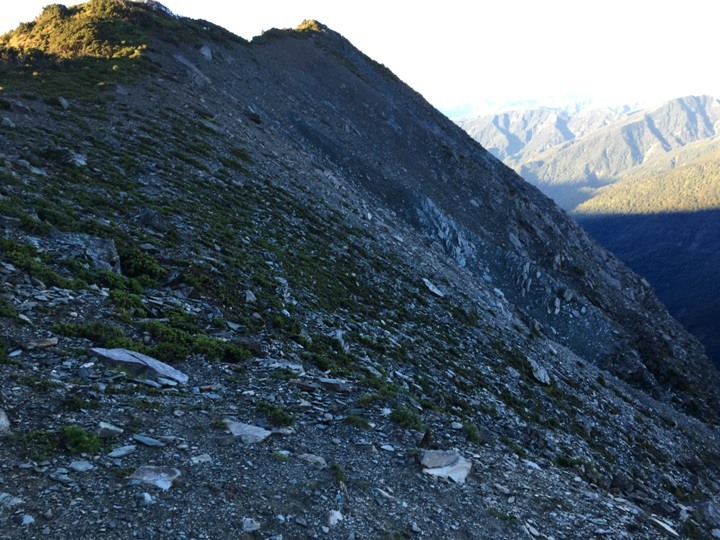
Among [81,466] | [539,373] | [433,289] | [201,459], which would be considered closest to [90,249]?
[81,466]

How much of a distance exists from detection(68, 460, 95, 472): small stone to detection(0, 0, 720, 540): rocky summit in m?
0.08

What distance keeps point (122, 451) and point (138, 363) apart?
3069 millimetres

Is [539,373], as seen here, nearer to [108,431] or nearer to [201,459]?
→ [201,459]

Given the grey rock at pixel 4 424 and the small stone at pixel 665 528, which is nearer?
the grey rock at pixel 4 424

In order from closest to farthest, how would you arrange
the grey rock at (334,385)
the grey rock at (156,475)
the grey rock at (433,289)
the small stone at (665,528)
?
→ the grey rock at (156,475)
the small stone at (665,528)
the grey rock at (334,385)
the grey rock at (433,289)

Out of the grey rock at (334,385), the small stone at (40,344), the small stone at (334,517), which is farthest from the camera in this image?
the grey rock at (334,385)

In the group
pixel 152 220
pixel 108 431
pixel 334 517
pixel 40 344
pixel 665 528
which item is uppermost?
pixel 152 220

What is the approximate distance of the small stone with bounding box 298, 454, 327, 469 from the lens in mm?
10753

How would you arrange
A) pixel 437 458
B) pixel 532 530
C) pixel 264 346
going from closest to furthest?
1. pixel 532 530
2. pixel 437 458
3. pixel 264 346

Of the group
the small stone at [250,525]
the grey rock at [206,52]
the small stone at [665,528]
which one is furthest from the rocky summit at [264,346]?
the grey rock at [206,52]

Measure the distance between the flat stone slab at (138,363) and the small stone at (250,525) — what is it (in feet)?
15.6

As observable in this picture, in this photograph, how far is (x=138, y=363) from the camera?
12.1 meters

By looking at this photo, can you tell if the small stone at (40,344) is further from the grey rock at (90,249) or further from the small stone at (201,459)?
the small stone at (201,459)

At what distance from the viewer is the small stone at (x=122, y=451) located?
9.23 meters
